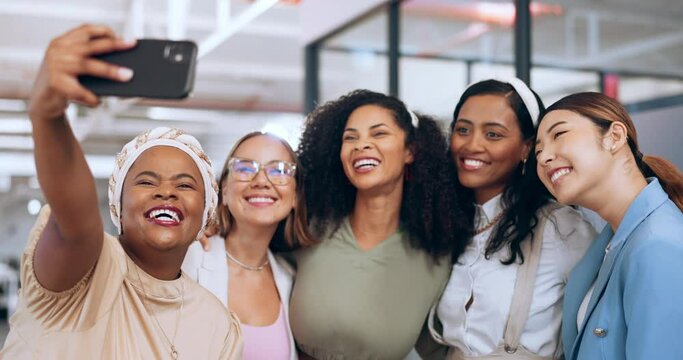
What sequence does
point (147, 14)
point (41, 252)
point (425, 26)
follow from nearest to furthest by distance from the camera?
point (41, 252) < point (425, 26) < point (147, 14)

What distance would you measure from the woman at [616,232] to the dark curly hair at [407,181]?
562 mm

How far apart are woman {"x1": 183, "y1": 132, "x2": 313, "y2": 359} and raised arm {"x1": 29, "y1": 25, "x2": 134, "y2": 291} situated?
100cm

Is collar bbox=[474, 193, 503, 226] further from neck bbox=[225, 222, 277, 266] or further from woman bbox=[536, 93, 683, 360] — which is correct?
neck bbox=[225, 222, 277, 266]

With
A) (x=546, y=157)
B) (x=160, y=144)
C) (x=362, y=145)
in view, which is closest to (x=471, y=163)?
(x=362, y=145)

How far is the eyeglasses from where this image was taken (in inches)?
107

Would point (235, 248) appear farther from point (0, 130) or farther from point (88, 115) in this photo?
point (0, 130)

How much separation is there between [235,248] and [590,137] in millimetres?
1236

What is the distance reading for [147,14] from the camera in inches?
307

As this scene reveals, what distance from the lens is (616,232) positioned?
6.87 ft

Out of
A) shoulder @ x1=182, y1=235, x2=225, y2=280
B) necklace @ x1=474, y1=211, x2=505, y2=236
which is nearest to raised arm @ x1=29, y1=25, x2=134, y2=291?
shoulder @ x1=182, y1=235, x2=225, y2=280

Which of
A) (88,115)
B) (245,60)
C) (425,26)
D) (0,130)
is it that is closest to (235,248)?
(425,26)

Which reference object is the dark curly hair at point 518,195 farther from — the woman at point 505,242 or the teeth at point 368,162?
the teeth at point 368,162

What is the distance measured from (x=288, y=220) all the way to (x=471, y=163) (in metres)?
0.66

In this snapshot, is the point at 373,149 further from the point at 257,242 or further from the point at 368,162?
the point at 257,242
